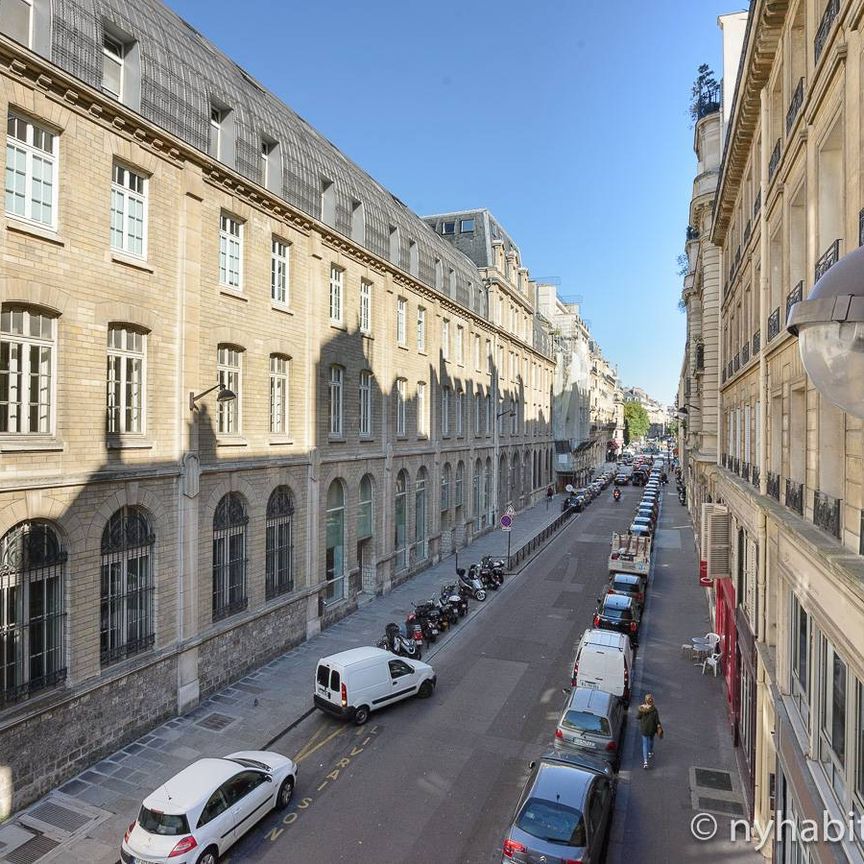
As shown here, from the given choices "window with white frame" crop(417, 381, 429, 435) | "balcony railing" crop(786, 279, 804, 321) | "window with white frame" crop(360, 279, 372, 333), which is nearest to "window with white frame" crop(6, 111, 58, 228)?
"window with white frame" crop(360, 279, 372, 333)

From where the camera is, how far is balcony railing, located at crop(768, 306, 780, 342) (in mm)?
11781

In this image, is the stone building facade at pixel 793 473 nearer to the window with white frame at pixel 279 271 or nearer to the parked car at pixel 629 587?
the parked car at pixel 629 587

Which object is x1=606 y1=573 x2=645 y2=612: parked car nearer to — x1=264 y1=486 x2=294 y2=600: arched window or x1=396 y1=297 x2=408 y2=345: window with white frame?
x1=264 y1=486 x2=294 y2=600: arched window

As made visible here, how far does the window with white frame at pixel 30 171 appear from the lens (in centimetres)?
1216

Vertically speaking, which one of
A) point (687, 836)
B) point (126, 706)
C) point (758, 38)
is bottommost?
point (687, 836)

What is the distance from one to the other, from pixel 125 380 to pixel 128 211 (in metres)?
4.01

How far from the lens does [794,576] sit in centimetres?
939

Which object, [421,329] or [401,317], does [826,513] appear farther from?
[421,329]

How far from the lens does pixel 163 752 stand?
1389 cm

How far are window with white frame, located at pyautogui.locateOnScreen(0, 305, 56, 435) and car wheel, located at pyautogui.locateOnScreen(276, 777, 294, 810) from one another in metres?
8.46

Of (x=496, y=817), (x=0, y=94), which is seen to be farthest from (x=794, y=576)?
(x=0, y=94)

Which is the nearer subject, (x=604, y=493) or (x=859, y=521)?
(x=859, y=521)

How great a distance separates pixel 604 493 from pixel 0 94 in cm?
6766

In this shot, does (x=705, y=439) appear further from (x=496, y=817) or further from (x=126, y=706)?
(x=126, y=706)
